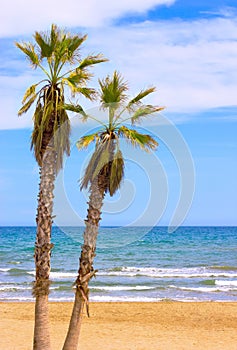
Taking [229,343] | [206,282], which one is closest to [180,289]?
[206,282]

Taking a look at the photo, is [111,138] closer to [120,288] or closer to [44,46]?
[44,46]

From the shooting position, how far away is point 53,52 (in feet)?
37.9

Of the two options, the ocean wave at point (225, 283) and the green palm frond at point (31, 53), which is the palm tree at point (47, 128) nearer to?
the green palm frond at point (31, 53)

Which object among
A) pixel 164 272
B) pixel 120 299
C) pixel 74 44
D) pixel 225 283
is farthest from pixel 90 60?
pixel 164 272

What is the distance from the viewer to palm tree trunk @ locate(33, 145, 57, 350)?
37.3ft

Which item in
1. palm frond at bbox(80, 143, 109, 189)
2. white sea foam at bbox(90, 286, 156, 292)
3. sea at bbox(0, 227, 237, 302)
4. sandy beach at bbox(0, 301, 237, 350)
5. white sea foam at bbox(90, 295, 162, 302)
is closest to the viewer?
palm frond at bbox(80, 143, 109, 189)

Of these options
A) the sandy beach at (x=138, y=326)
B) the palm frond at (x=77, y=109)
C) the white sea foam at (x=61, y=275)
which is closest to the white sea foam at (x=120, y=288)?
the sandy beach at (x=138, y=326)

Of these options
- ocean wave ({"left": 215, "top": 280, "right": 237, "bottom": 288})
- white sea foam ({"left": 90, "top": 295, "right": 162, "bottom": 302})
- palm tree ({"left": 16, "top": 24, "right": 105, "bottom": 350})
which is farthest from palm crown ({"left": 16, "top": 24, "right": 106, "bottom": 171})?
ocean wave ({"left": 215, "top": 280, "right": 237, "bottom": 288})

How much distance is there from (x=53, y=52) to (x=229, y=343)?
28.3 feet


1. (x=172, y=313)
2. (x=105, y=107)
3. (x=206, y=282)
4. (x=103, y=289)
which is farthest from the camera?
(x=206, y=282)

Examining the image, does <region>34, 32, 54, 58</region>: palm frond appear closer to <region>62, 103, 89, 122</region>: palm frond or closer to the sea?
<region>62, 103, 89, 122</region>: palm frond

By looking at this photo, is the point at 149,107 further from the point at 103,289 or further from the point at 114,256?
the point at 114,256

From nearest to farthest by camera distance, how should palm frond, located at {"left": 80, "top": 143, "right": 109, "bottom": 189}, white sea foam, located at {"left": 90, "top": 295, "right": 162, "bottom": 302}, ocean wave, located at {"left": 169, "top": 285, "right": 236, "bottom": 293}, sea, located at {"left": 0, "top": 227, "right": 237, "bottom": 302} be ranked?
1. palm frond, located at {"left": 80, "top": 143, "right": 109, "bottom": 189}
2. white sea foam, located at {"left": 90, "top": 295, "right": 162, "bottom": 302}
3. sea, located at {"left": 0, "top": 227, "right": 237, "bottom": 302}
4. ocean wave, located at {"left": 169, "top": 285, "right": 236, "bottom": 293}

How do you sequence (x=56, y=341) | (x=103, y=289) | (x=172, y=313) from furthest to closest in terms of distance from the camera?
1. (x=103, y=289)
2. (x=172, y=313)
3. (x=56, y=341)
